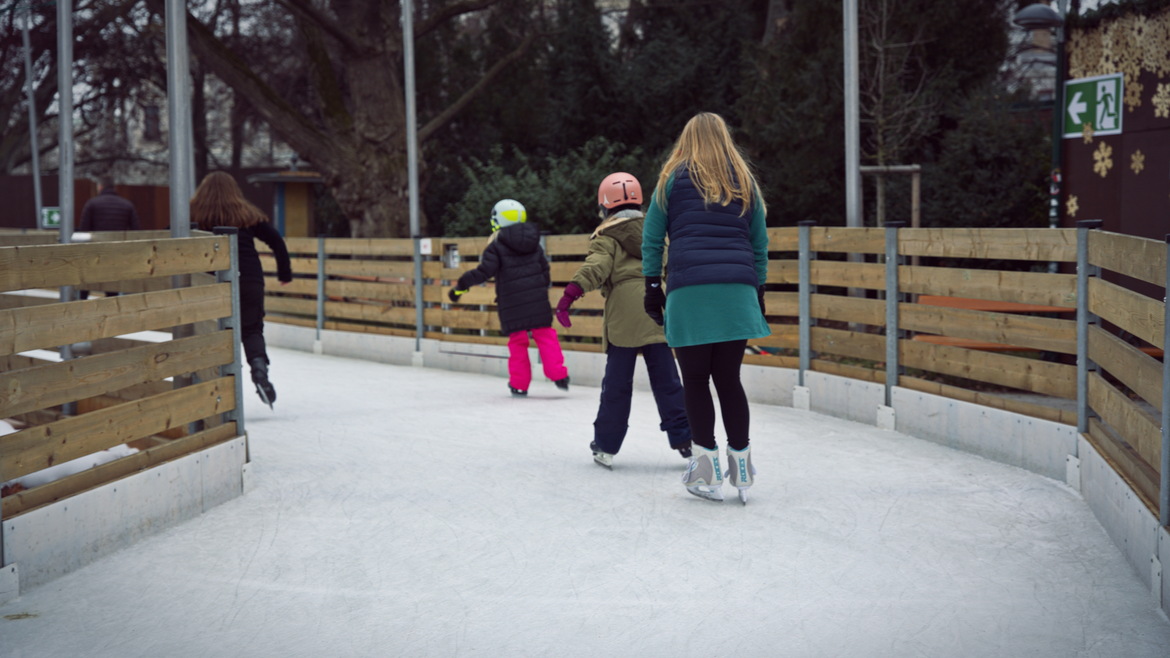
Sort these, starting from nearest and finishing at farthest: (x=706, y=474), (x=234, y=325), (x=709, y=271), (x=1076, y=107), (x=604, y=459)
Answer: (x=709, y=271) → (x=706, y=474) → (x=234, y=325) → (x=604, y=459) → (x=1076, y=107)

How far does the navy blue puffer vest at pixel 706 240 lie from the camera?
618cm

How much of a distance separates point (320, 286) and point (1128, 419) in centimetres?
1103

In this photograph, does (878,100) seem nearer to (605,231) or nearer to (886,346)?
(886,346)

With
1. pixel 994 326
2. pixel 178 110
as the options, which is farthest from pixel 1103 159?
pixel 178 110

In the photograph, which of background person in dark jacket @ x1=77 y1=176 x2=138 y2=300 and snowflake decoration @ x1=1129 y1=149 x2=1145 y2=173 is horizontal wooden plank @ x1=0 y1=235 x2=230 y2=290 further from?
background person in dark jacket @ x1=77 y1=176 x2=138 y2=300

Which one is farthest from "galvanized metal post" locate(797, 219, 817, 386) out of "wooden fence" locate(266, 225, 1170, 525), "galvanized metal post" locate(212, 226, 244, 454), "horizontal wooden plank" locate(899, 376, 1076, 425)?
"galvanized metal post" locate(212, 226, 244, 454)

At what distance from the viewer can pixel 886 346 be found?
8.68 m

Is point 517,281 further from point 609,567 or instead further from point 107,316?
point 609,567

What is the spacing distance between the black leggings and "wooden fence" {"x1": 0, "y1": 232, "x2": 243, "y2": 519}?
2.36 meters

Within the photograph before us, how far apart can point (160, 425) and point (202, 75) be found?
102 ft

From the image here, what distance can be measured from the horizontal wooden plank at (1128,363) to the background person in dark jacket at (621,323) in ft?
7.26

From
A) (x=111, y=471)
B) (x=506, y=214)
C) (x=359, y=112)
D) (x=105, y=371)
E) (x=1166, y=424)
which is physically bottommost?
(x=111, y=471)

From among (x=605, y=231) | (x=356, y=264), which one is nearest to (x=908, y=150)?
(x=356, y=264)

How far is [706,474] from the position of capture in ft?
Answer: 21.3
